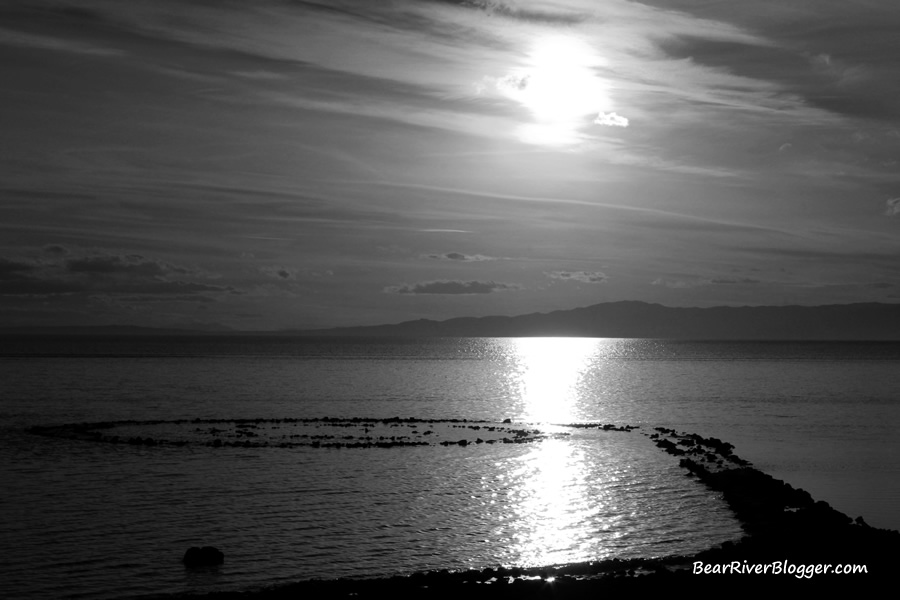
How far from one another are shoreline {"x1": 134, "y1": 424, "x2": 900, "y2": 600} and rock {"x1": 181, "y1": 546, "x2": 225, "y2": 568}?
7.86ft

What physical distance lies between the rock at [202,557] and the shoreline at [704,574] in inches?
94.3

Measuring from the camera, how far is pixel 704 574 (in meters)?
20.3

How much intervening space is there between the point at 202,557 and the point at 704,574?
1242cm

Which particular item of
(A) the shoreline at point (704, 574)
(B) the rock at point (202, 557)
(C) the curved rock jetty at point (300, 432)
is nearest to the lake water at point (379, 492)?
(B) the rock at point (202, 557)

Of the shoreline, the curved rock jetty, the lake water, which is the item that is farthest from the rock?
the curved rock jetty

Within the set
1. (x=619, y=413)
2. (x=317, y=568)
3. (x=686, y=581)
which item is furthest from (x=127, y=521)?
(x=619, y=413)

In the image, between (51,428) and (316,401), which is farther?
(316,401)

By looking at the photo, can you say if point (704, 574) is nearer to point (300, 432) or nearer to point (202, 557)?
point (202, 557)

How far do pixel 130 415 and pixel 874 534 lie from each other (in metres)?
52.3

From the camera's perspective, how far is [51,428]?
5153cm

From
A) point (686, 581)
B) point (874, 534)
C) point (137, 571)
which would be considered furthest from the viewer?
point (874, 534)

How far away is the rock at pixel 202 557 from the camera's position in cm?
2170

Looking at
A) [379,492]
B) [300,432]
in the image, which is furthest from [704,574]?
[300,432]

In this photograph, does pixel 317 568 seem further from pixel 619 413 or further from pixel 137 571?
pixel 619 413
